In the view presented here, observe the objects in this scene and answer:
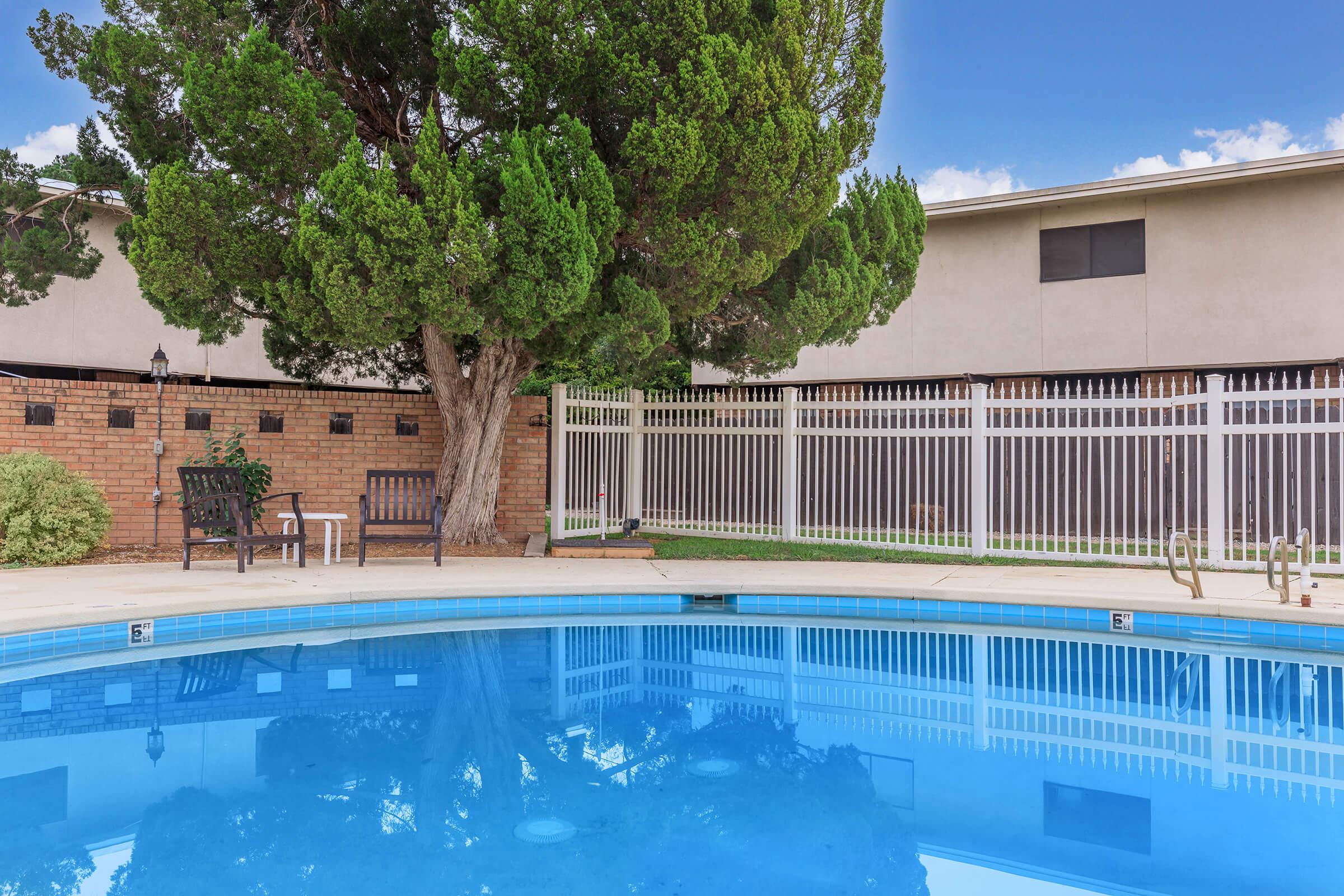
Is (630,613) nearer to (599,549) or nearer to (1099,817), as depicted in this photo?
(599,549)

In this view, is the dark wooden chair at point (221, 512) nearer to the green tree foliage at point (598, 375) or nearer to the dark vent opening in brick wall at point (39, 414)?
the dark vent opening in brick wall at point (39, 414)

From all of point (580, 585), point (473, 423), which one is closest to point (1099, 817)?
point (580, 585)

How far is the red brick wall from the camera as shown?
1026 centimetres

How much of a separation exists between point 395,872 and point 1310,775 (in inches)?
150

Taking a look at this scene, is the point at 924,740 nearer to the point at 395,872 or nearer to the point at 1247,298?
the point at 395,872

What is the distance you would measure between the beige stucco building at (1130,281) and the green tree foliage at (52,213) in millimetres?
10274

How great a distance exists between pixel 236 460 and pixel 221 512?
1.87 m

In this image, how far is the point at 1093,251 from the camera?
14.0 metres

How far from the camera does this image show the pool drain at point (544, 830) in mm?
3336

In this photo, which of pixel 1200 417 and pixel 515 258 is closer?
pixel 515 258

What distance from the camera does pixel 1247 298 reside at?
13062 mm

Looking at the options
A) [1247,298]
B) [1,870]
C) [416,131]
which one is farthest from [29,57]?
[1247,298]

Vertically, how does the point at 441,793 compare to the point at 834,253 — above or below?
below

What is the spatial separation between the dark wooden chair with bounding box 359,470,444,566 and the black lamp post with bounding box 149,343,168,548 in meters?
2.20
